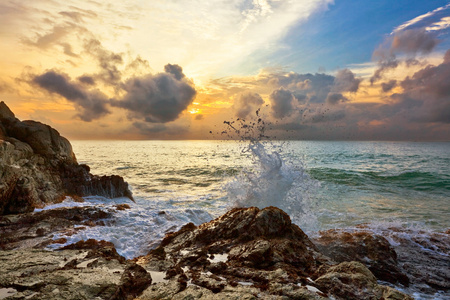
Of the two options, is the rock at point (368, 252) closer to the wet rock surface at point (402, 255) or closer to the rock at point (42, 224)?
the wet rock surface at point (402, 255)

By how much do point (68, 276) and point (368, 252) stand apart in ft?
25.3

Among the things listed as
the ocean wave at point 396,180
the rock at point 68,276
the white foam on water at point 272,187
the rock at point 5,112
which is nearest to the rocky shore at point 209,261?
the rock at point 68,276

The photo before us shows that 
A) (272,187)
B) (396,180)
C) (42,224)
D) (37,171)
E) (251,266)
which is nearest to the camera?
(251,266)

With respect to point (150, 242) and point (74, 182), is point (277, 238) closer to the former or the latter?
point (150, 242)

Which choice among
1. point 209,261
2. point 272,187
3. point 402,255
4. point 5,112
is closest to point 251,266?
point 209,261

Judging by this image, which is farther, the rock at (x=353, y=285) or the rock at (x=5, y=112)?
the rock at (x=5, y=112)

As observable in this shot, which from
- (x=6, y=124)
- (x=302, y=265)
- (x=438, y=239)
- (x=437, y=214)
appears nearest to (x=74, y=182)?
(x=6, y=124)

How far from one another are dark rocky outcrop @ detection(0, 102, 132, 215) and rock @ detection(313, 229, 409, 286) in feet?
40.2

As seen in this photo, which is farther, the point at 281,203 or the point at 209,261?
the point at 281,203

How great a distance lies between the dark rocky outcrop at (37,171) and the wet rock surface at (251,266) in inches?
303

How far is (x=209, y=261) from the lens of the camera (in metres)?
5.67

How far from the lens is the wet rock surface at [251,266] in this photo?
4.22m

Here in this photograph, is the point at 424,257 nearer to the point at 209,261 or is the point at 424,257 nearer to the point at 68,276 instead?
the point at 209,261

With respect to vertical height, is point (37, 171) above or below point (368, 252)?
above
